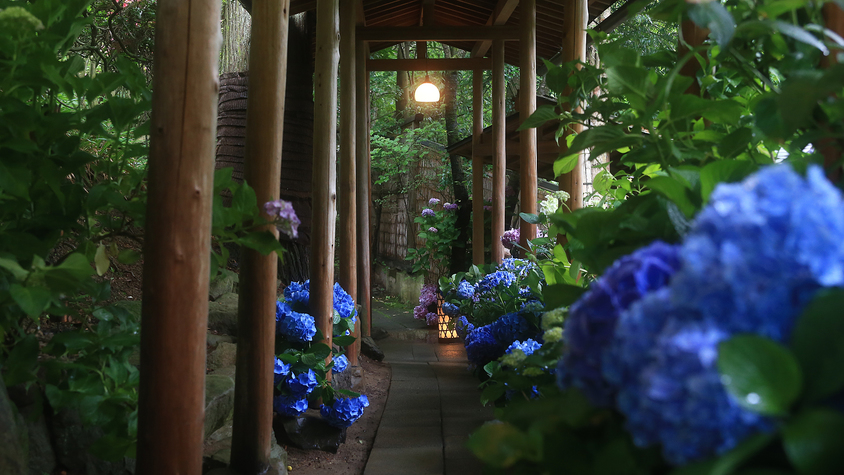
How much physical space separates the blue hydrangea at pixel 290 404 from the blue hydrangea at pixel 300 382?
45 mm

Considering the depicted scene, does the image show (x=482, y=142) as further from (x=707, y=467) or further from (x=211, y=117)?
(x=707, y=467)

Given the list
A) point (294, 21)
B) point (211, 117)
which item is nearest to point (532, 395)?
point (211, 117)

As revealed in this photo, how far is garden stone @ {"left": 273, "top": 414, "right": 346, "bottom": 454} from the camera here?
2.76 meters

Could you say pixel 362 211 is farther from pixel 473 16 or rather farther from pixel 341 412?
pixel 473 16

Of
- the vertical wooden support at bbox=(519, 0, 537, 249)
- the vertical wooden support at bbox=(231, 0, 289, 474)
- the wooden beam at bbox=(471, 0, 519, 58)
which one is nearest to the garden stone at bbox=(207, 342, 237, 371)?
the vertical wooden support at bbox=(231, 0, 289, 474)

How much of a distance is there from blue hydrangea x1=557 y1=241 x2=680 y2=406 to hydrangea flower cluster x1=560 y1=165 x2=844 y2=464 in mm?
49

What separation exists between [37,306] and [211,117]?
0.49m

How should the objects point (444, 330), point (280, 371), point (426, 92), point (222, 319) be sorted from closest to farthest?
point (280, 371) → point (222, 319) → point (426, 92) → point (444, 330)

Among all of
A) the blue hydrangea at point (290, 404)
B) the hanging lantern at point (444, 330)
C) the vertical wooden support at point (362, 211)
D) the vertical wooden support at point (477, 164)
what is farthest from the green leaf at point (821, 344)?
the vertical wooden support at point (477, 164)

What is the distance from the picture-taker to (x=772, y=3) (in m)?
0.66

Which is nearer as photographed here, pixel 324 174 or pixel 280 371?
pixel 280 371

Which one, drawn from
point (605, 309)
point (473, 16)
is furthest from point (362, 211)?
point (605, 309)

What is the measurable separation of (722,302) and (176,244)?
107cm

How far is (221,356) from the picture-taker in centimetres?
307
